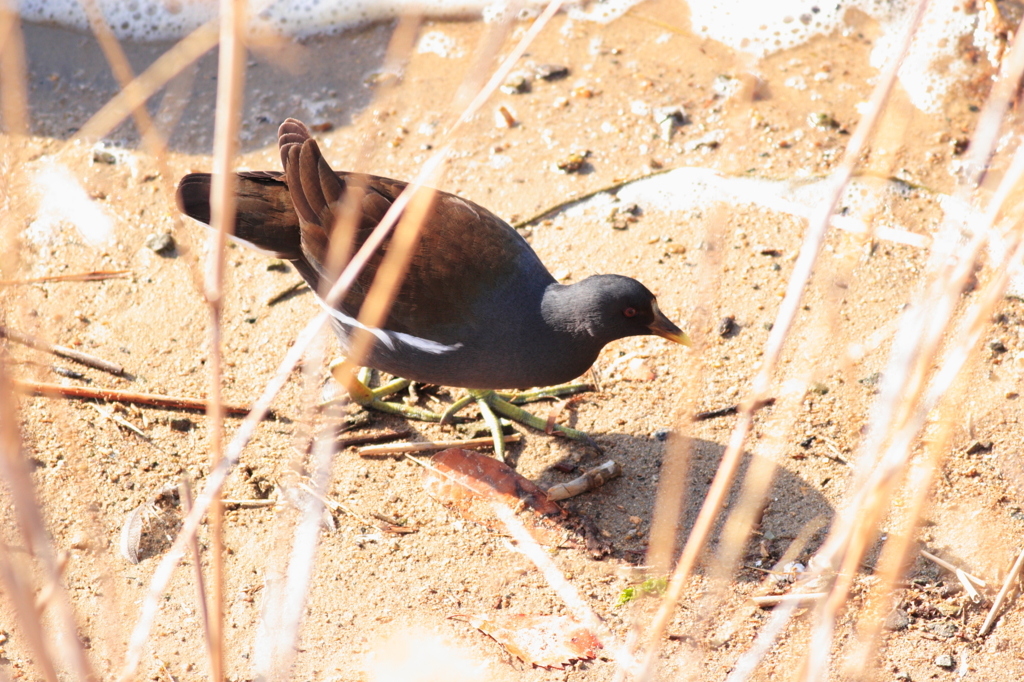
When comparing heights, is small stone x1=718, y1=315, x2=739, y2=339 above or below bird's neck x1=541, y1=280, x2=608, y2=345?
below

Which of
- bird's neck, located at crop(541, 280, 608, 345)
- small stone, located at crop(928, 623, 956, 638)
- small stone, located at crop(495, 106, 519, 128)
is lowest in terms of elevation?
small stone, located at crop(928, 623, 956, 638)

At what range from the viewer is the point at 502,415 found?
3.48m

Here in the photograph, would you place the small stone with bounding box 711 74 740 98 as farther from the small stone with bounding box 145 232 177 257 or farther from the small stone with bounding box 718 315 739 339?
the small stone with bounding box 145 232 177 257

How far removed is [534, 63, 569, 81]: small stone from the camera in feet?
15.3

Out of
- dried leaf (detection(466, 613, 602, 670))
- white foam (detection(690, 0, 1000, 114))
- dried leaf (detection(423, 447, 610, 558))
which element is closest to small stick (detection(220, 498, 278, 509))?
dried leaf (detection(423, 447, 610, 558))

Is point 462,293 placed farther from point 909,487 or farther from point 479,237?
point 909,487

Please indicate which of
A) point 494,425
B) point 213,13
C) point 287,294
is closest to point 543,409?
point 494,425

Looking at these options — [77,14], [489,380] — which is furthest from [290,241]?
[77,14]

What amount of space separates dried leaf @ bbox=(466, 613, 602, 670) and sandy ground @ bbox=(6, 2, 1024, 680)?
36 millimetres

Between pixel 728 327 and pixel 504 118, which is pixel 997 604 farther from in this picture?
pixel 504 118

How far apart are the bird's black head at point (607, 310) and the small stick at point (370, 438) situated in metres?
0.77

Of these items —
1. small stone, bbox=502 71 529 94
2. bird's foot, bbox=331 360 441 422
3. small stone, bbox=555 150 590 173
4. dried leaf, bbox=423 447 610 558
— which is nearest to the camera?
dried leaf, bbox=423 447 610 558

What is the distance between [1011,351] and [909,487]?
79 cm

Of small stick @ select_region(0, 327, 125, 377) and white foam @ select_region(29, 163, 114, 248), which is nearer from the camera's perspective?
small stick @ select_region(0, 327, 125, 377)
